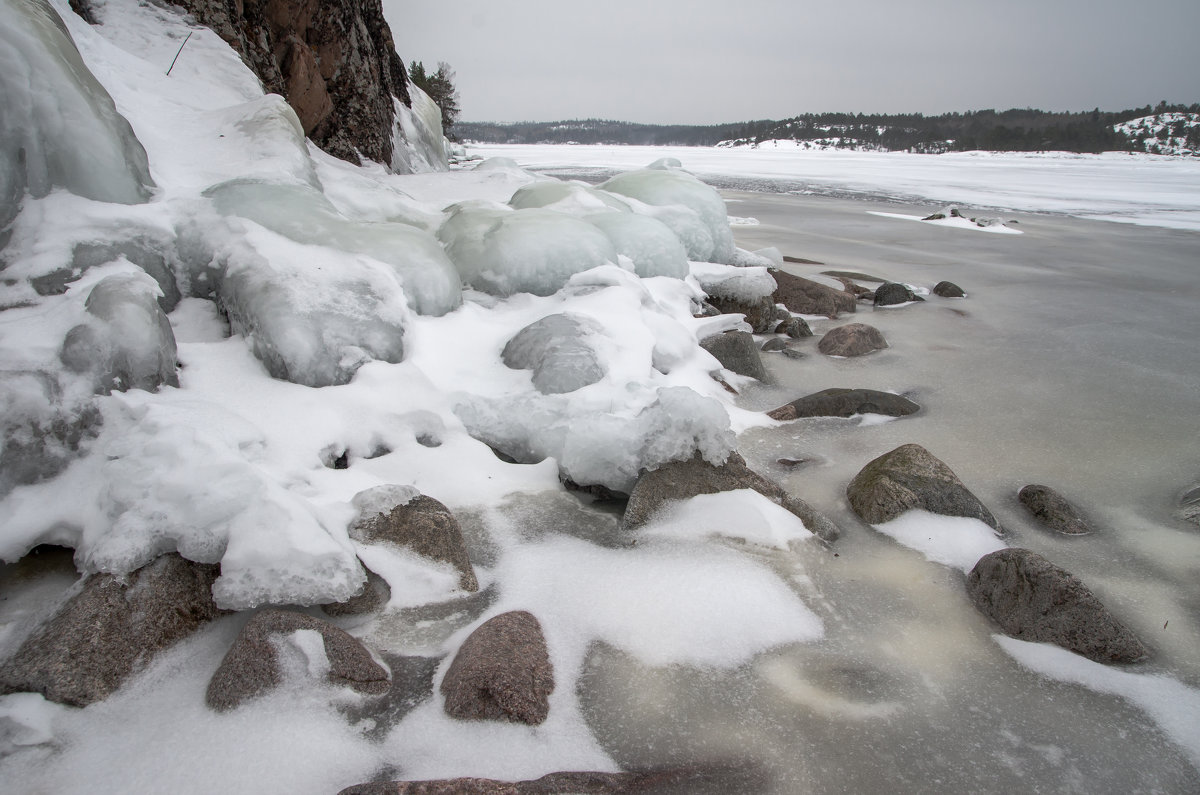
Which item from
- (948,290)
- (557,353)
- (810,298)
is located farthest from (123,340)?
(948,290)

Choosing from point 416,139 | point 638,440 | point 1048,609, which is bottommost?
point 1048,609

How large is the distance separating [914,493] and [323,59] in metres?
6.72

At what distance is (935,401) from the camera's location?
3.67m

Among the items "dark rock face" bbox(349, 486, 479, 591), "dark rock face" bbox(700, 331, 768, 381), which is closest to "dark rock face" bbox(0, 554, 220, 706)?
"dark rock face" bbox(349, 486, 479, 591)

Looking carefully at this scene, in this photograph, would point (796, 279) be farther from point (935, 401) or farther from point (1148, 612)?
point (1148, 612)

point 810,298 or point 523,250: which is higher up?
Answer: point 523,250

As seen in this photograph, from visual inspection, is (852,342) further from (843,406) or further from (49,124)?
(49,124)

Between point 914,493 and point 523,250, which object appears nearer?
point 914,493

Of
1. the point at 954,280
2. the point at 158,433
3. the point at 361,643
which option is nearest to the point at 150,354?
the point at 158,433

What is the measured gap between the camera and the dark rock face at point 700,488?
2340mm

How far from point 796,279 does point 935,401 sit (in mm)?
2285

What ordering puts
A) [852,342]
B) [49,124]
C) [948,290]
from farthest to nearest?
→ [948,290], [852,342], [49,124]

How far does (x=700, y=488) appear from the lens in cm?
241

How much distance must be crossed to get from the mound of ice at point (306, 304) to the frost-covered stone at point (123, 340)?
0.36 meters
